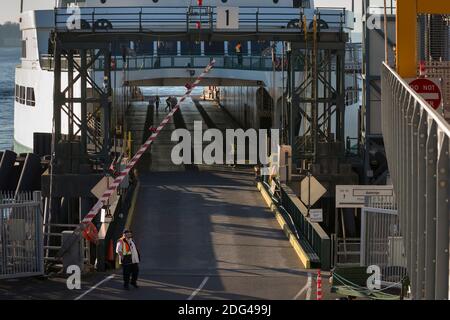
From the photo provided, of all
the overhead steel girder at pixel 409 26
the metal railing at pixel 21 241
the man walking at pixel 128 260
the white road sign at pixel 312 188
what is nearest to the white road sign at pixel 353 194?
the white road sign at pixel 312 188

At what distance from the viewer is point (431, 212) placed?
9625mm

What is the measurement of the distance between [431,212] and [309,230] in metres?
15.9

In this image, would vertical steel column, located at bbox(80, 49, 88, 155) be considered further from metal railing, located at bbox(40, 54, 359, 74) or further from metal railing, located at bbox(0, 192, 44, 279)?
metal railing, located at bbox(40, 54, 359, 74)

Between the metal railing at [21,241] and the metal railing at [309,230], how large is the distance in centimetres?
559

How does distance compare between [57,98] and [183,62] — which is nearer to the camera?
[57,98]

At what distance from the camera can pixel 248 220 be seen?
96.6 ft

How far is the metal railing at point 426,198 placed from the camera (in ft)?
28.9

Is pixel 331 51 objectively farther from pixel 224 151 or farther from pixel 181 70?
pixel 181 70

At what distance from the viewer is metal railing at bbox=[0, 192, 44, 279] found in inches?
864

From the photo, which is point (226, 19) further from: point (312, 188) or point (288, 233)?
point (288, 233)

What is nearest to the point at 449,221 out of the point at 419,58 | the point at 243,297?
the point at 243,297

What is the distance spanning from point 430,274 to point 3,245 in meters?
13.6

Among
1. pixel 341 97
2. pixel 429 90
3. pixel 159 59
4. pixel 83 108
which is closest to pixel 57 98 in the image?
pixel 83 108

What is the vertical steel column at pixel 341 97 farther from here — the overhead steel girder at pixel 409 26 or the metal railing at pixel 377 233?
the metal railing at pixel 377 233
